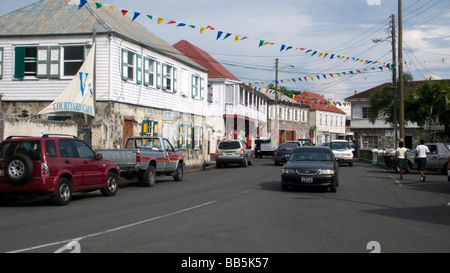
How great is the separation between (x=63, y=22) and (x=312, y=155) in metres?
16.2

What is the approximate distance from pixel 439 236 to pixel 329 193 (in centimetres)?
719

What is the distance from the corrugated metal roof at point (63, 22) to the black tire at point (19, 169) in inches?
524

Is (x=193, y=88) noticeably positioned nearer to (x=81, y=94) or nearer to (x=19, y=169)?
(x=81, y=94)

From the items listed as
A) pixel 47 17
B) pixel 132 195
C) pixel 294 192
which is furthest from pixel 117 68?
pixel 294 192

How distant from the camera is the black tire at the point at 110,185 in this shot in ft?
49.6

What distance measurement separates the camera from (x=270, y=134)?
66.9 metres

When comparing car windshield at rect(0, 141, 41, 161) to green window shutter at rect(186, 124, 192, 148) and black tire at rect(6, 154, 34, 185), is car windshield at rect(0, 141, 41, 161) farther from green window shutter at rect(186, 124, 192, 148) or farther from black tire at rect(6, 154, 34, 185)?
green window shutter at rect(186, 124, 192, 148)

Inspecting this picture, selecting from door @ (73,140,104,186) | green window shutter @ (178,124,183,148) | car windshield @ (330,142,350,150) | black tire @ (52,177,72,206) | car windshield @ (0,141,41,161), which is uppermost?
green window shutter @ (178,124,183,148)

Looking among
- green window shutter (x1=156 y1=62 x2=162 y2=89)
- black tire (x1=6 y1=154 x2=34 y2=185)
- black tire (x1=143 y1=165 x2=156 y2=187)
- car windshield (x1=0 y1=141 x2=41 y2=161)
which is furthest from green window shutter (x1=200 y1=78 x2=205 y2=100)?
black tire (x1=6 y1=154 x2=34 y2=185)

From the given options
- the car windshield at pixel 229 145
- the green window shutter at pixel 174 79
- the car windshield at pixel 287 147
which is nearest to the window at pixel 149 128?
the green window shutter at pixel 174 79

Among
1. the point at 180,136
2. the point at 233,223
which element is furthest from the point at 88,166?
the point at 180,136

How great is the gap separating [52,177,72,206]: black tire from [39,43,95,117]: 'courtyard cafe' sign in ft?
32.4

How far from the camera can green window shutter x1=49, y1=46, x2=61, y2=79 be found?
2500cm
